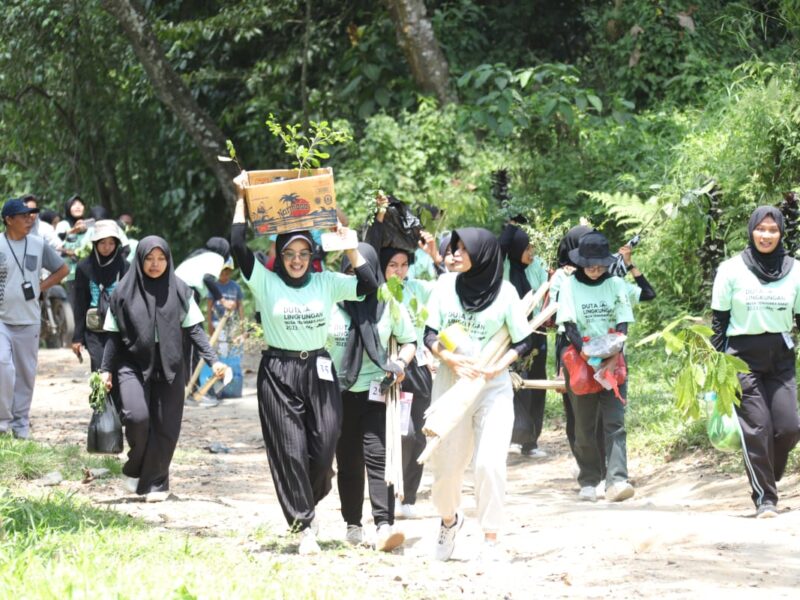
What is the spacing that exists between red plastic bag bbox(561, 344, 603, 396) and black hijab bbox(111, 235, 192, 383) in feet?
9.20

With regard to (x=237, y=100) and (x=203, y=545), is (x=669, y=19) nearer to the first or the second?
(x=237, y=100)

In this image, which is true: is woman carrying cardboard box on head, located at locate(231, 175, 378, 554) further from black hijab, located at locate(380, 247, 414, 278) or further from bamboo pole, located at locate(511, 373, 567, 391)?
bamboo pole, located at locate(511, 373, 567, 391)

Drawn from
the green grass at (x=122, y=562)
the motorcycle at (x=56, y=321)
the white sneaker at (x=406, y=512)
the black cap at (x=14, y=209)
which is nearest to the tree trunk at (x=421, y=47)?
the motorcycle at (x=56, y=321)

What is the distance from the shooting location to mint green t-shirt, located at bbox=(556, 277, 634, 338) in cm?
960

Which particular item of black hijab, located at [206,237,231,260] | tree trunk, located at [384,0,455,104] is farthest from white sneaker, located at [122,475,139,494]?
tree trunk, located at [384,0,455,104]

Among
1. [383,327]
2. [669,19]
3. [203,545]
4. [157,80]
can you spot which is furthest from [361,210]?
[203,545]

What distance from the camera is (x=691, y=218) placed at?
1363 cm

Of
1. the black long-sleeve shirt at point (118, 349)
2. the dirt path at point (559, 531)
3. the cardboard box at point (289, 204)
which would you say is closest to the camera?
the dirt path at point (559, 531)

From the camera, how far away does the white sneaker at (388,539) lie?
777 centimetres

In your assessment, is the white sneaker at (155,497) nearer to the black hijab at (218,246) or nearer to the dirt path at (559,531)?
the dirt path at (559,531)

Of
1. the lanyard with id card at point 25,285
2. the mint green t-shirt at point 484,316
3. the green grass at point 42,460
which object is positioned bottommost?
the green grass at point 42,460

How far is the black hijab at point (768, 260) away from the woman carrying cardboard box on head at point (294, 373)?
2.67 metres

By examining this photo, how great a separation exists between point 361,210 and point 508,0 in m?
5.23

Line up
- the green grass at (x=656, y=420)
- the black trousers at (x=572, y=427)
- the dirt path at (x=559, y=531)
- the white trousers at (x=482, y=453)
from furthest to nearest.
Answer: the green grass at (x=656, y=420) < the black trousers at (x=572, y=427) < the white trousers at (x=482, y=453) < the dirt path at (x=559, y=531)
